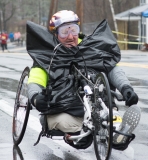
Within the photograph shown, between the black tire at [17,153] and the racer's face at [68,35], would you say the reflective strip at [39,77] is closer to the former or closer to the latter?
the racer's face at [68,35]

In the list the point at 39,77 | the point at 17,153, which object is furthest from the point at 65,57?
the point at 17,153

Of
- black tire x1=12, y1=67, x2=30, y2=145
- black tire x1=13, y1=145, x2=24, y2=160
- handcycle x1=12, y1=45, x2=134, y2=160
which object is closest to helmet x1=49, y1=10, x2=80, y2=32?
handcycle x1=12, y1=45, x2=134, y2=160

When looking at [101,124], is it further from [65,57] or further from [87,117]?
[65,57]

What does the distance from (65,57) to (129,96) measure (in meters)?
0.87

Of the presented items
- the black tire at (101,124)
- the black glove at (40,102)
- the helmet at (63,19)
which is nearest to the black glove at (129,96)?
the black tire at (101,124)

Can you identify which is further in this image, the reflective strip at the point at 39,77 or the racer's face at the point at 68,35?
the racer's face at the point at 68,35

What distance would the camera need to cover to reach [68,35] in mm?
6188

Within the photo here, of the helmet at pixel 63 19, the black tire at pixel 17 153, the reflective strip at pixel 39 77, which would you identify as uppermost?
the helmet at pixel 63 19

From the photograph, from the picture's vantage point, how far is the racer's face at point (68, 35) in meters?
6.18

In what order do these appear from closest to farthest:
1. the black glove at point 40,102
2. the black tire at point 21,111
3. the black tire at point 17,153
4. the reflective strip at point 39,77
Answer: the black glove at point 40,102
the reflective strip at point 39,77
the black tire at point 17,153
the black tire at point 21,111

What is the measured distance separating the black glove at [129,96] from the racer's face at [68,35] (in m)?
0.80

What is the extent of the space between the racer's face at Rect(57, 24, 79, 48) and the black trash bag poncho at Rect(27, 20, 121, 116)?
56 millimetres

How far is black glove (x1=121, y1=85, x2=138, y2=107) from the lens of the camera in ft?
18.3

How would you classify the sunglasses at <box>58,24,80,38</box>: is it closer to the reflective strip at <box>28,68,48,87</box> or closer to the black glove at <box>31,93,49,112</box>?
the reflective strip at <box>28,68,48,87</box>
